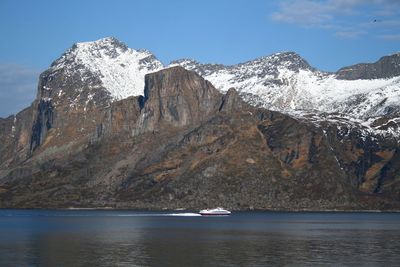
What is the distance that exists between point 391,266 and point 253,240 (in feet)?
203

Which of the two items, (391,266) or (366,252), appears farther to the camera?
(366,252)

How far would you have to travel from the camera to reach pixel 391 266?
412ft

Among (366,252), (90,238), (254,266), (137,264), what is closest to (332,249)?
(366,252)

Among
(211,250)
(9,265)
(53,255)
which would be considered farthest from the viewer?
(211,250)

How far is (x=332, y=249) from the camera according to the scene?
158 m


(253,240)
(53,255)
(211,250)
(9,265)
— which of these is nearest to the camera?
(9,265)

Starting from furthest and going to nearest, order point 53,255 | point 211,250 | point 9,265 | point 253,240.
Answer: point 253,240, point 211,250, point 53,255, point 9,265

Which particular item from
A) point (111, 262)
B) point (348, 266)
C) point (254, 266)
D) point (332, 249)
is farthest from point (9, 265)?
point (332, 249)

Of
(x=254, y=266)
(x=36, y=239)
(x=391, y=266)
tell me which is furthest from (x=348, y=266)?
(x=36, y=239)

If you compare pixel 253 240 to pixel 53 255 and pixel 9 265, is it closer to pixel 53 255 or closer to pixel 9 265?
pixel 53 255

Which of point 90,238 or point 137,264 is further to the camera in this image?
point 90,238

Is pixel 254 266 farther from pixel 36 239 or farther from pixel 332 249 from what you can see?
pixel 36 239

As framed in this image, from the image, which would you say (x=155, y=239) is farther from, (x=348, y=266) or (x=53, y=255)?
(x=348, y=266)

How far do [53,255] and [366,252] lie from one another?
200ft
